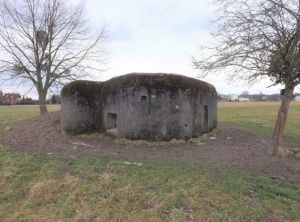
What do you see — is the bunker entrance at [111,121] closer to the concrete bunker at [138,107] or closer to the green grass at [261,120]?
the concrete bunker at [138,107]

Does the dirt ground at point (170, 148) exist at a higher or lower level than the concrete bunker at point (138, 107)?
lower

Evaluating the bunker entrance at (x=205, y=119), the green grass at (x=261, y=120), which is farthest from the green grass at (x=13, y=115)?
the green grass at (x=261, y=120)

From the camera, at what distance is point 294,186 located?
349 inches

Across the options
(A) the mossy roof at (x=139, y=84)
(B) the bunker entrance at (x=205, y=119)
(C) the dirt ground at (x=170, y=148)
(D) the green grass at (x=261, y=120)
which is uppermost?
(A) the mossy roof at (x=139, y=84)

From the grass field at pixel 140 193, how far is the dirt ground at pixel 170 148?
88 centimetres

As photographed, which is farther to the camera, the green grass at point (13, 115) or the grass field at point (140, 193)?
the green grass at point (13, 115)

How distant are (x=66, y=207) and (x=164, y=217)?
7.17ft

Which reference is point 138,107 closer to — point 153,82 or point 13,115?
point 153,82

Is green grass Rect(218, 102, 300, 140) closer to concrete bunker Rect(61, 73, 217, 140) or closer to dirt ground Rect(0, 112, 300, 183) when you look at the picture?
dirt ground Rect(0, 112, 300, 183)

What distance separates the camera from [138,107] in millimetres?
13883

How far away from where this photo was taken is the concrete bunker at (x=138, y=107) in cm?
1389

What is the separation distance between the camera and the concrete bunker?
13891 millimetres

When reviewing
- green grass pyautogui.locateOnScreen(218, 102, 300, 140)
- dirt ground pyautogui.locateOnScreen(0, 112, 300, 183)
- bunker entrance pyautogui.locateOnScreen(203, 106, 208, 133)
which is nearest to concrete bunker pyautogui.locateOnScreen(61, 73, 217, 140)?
bunker entrance pyautogui.locateOnScreen(203, 106, 208, 133)

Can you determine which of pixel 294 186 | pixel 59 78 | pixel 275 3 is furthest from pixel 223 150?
pixel 59 78
